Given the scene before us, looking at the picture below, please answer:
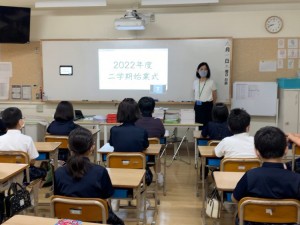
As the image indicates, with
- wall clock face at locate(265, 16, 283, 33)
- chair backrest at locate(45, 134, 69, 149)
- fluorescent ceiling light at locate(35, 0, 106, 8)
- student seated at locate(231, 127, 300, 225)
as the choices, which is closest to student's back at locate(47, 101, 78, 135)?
chair backrest at locate(45, 134, 69, 149)

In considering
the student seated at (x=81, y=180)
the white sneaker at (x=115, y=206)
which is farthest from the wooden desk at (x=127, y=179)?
the white sneaker at (x=115, y=206)

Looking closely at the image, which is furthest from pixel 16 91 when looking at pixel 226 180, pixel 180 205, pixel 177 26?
pixel 226 180

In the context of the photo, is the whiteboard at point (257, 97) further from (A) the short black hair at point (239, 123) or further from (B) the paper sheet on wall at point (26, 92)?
(B) the paper sheet on wall at point (26, 92)

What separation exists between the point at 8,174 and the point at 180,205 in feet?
6.70

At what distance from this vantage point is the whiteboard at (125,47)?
6199 millimetres

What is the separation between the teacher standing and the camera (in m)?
6.06

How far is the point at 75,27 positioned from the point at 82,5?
0.56 metres

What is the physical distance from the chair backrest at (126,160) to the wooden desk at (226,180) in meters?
0.73

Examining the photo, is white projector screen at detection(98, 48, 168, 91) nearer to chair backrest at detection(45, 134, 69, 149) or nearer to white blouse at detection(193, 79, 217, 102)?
white blouse at detection(193, 79, 217, 102)

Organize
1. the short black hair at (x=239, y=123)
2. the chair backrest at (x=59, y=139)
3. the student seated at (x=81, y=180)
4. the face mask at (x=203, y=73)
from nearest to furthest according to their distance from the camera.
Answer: the student seated at (x=81, y=180)
the short black hair at (x=239, y=123)
the chair backrest at (x=59, y=139)
the face mask at (x=203, y=73)

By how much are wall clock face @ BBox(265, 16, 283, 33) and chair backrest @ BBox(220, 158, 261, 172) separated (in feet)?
13.1

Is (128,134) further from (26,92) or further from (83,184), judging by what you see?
(26,92)

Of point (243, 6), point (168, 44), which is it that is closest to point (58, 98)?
point (168, 44)

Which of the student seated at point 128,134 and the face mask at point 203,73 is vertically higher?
the face mask at point 203,73
